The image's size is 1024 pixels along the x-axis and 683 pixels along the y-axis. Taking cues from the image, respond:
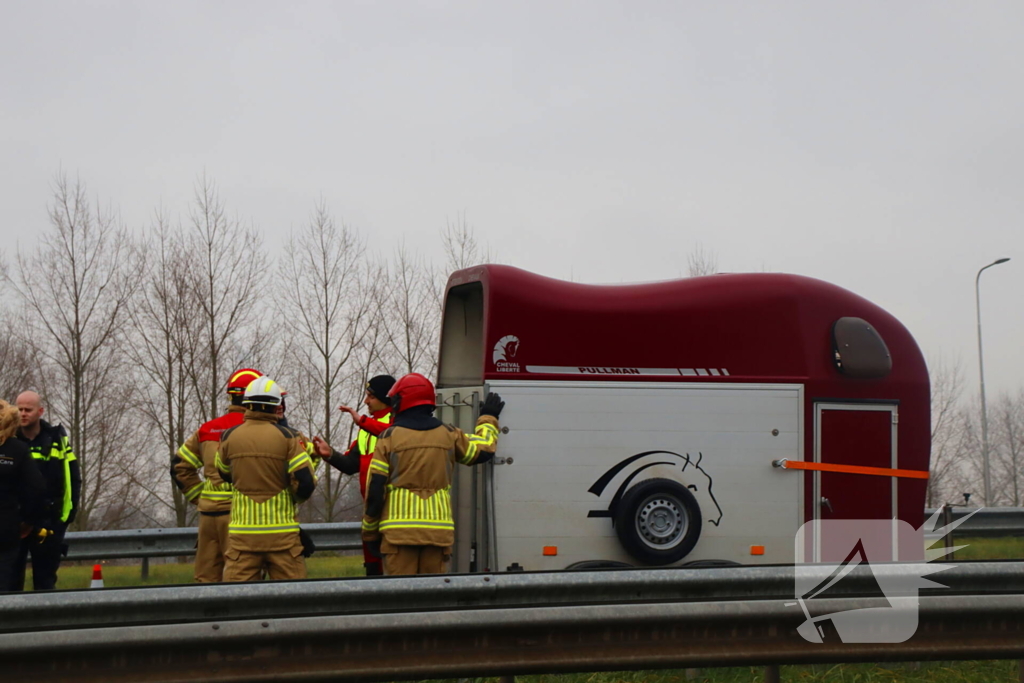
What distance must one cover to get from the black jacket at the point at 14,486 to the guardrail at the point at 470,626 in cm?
365

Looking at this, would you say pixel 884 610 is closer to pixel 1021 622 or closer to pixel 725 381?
pixel 1021 622

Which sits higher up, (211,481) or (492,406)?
(492,406)

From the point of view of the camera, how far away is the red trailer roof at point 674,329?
27.5 feet

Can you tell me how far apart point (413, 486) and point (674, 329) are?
279cm

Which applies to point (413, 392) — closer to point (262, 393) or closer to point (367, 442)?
point (262, 393)

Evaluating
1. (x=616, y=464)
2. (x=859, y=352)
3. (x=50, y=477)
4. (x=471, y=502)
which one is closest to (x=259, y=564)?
(x=471, y=502)

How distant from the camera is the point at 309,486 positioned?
702 cm

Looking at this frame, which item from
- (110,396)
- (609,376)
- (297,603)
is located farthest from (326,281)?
(297,603)

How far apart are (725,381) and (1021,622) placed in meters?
4.08

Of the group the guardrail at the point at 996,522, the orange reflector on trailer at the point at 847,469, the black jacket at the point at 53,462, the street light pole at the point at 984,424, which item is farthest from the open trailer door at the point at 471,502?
the street light pole at the point at 984,424

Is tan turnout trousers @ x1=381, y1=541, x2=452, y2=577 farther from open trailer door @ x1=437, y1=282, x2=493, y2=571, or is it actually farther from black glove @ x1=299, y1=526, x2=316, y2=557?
open trailer door @ x1=437, y1=282, x2=493, y2=571

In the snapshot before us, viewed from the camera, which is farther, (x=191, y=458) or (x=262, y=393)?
(x=191, y=458)

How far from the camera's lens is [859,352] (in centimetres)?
896

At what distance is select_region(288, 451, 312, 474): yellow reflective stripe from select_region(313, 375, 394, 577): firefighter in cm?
90
